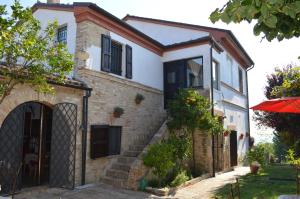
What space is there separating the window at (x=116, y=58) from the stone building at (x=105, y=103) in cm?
4

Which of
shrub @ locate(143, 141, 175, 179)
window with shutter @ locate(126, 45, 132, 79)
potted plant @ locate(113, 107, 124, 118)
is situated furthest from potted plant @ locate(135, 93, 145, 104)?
shrub @ locate(143, 141, 175, 179)

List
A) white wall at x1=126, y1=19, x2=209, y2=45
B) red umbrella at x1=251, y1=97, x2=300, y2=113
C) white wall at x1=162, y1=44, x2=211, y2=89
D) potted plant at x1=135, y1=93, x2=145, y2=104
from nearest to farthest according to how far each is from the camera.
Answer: red umbrella at x1=251, y1=97, x2=300, y2=113 → potted plant at x1=135, y1=93, x2=145, y2=104 → white wall at x1=162, y1=44, x2=211, y2=89 → white wall at x1=126, y1=19, x2=209, y2=45

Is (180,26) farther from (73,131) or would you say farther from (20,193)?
(20,193)

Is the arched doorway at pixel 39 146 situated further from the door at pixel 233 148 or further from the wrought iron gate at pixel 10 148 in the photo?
the door at pixel 233 148

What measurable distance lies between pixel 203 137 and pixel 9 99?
28.1 ft

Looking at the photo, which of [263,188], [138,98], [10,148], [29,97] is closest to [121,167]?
[138,98]

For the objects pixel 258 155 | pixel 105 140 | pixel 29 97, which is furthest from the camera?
pixel 258 155

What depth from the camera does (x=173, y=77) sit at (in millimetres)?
15414

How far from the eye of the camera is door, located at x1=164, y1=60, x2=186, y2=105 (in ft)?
49.1

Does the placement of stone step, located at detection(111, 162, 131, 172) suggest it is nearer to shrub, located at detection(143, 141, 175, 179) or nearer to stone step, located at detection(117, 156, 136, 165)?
stone step, located at detection(117, 156, 136, 165)

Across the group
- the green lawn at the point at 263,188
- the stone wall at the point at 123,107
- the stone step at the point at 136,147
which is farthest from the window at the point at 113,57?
the green lawn at the point at 263,188

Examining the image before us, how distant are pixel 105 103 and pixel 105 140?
1.38 m

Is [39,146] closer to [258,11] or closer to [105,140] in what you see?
[105,140]

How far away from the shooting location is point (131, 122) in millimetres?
12656
